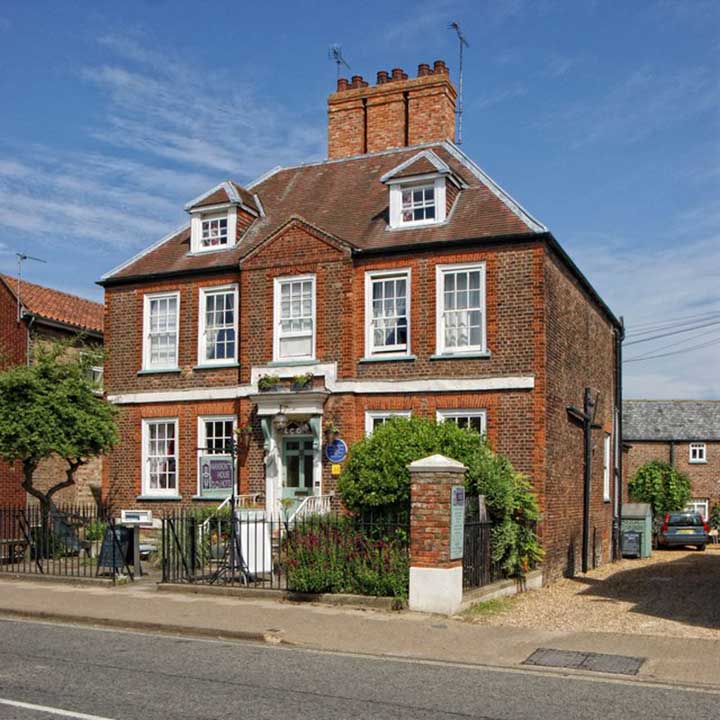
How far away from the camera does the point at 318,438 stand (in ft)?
71.3

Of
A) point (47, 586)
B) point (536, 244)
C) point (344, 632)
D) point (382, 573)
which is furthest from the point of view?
point (536, 244)

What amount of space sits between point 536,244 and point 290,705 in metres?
14.0

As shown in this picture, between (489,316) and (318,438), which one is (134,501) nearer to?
(318,438)

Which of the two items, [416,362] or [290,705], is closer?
[290,705]

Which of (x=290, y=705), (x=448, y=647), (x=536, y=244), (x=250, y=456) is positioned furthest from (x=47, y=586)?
(x=536, y=244)

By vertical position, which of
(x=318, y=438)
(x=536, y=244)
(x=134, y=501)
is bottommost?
(x=134, y=501)

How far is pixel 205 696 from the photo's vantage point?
8648mm

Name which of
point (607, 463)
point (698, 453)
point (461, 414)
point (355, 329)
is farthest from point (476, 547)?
point (698, 453)

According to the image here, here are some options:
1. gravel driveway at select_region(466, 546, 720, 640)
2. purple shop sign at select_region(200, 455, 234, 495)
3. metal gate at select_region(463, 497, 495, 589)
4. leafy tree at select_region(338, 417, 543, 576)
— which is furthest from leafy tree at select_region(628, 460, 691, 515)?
purple shop sign at select_region(200, 455, 234, 495)

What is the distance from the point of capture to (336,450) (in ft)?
70.5

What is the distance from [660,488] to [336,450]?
27.2 meters

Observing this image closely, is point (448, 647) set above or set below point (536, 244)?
below

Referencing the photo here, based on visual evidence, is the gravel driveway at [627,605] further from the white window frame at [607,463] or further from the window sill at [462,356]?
the window sill at [462,356]

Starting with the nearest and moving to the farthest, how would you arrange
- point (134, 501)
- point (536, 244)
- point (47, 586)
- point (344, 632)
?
point (344, 632), point (47, 586), point (536, 244), point (134, 501)
